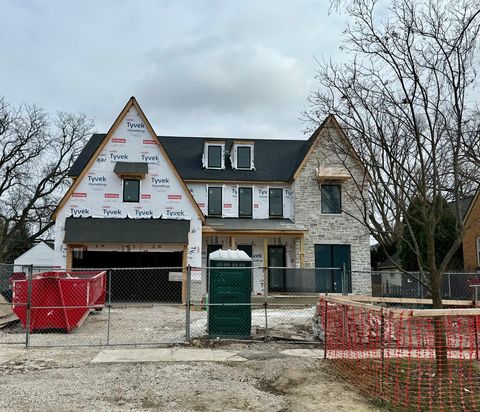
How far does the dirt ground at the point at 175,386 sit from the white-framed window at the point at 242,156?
18.2 metres

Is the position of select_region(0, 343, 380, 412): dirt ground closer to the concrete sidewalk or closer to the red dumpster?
the concrete sidewalk

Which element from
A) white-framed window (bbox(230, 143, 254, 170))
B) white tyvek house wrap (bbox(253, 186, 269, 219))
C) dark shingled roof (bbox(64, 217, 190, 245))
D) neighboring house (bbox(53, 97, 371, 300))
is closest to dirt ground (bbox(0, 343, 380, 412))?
dark shingled roof (bbox(64, 217, 190, 245))

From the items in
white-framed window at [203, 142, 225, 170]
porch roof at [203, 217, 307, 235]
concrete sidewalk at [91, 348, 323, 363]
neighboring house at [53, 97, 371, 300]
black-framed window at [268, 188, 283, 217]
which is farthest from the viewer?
white-framed window at [203, 142, 225, 170]

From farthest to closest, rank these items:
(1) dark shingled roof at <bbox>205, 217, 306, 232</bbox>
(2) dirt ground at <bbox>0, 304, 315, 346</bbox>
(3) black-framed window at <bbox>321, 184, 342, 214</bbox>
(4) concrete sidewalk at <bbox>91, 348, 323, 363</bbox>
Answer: (3) black-framed window at <bbox>321, 184, 342, 214</bbox> < (1) dark shingled roof at <bbox>205, 217, 306, 232</bbox> < (2) dirt ground at <bbox>0, 304, 315, 346</bbox> < (4) concrete sidewalk at <bbox>91, 348, 323, 363</bbox>

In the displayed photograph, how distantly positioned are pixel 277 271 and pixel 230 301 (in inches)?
486

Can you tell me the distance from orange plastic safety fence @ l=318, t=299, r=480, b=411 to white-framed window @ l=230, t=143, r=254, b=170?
17.3 metres

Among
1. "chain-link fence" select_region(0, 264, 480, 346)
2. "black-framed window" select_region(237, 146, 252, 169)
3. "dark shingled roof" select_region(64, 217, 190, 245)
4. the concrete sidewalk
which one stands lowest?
the concrete sidewalk

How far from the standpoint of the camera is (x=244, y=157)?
27.7 metres

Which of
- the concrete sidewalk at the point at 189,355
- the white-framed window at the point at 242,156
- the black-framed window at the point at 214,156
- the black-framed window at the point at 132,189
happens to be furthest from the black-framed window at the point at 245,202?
the concrete sidewalk at the point at 189,355

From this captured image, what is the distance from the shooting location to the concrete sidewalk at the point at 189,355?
9766mm

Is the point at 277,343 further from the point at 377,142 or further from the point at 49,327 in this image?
the point at 49,327

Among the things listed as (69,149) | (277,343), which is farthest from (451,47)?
(69,149)

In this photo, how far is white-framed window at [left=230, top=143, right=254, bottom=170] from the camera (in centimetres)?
2753

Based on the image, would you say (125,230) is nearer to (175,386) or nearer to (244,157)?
(244,157)
